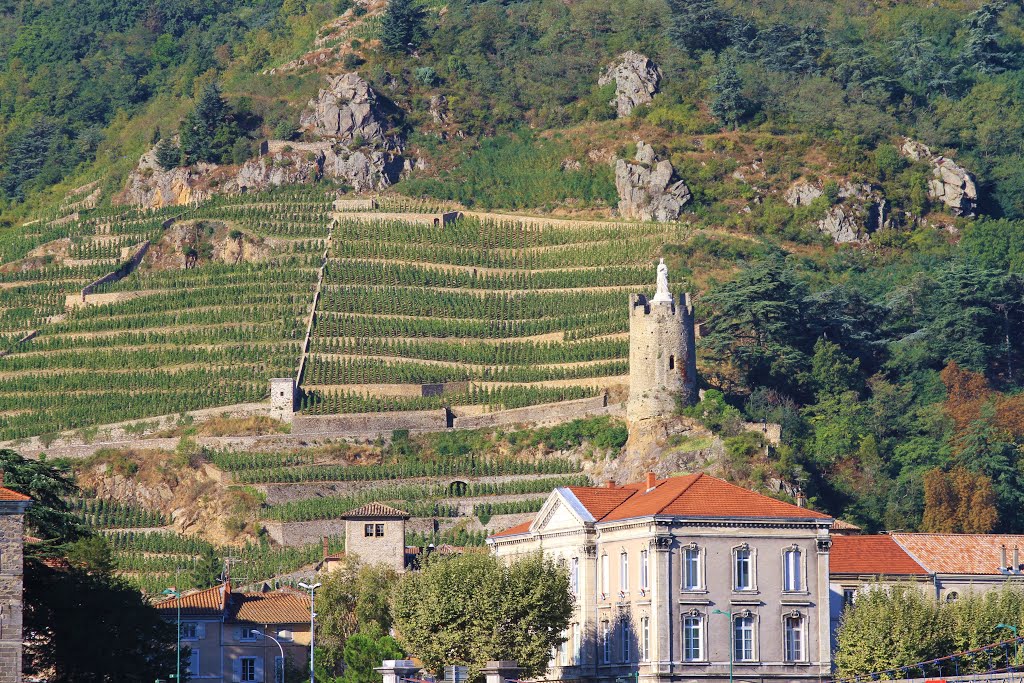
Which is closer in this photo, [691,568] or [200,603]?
[691,568]

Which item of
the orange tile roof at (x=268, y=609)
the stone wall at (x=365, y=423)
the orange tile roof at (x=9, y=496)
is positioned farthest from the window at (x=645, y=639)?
the stone wall at (x=365, y=423)

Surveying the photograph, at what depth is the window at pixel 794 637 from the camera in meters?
80.2

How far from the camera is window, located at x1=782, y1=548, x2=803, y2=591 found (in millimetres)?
80875

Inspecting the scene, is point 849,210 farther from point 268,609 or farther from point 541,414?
point 268,609

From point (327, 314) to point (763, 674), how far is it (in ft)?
163

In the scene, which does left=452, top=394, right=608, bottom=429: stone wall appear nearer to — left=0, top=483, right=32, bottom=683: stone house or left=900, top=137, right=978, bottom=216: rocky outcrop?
left=900, top=137, right=978, bottom=216: rocky outcrop

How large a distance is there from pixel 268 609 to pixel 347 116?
57197 mm

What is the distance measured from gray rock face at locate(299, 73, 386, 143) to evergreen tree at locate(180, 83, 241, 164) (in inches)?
164

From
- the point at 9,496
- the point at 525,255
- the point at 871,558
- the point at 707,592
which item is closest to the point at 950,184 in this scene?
the point at 525,255

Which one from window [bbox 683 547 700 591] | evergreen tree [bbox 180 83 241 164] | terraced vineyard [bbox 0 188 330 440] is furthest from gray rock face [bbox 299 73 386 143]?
window [bbox 683 547 700 591]

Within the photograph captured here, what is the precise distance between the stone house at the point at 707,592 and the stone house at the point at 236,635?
40.5ft

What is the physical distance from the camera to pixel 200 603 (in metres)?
90.5

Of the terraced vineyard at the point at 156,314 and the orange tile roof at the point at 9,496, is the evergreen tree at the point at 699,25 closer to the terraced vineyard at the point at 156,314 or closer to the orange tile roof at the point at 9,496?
the terraced vineyard at the point at 156,314

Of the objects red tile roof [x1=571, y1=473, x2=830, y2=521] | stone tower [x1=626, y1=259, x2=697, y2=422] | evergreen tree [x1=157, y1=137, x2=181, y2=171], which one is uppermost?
evergreen tree [x1=157, y1=137, x2=181, y2=171]
